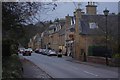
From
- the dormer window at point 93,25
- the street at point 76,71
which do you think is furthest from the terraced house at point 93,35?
the street at point 76,71

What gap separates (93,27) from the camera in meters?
67.5

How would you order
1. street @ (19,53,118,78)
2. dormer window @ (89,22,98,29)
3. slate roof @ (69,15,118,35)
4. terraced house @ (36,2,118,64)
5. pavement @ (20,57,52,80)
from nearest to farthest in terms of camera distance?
pavement @ (20,57,52,80) → street @ (19,53,118,78) → terraced house @ (36,2,118,64) → slate roof @ (69,15,118,35) → dormer window @ (89,22,98,29)

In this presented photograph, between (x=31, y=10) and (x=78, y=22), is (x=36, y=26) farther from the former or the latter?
(x=78, y=22)

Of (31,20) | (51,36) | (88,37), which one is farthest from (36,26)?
(51,36)

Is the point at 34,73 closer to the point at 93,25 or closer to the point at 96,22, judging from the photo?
the point at 93,25

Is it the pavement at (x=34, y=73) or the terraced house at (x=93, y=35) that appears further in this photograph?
the terraced house at (x=93, y=35)

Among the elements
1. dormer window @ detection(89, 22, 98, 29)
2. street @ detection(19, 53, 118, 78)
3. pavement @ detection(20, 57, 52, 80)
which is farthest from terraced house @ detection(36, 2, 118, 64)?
pavement @ detection(20, 57, 52, 80)

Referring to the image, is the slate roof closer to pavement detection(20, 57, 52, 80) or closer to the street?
the street

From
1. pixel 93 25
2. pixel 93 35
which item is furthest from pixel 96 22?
pixel 93 35

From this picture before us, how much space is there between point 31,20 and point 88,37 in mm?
49716

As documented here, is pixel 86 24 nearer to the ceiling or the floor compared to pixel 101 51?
nearer to the ceiling

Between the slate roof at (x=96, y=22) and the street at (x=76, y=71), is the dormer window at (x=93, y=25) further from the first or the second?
the street at (x=76, y=71)

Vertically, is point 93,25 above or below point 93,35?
above

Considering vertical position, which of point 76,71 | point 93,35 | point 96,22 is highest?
point 96,22
